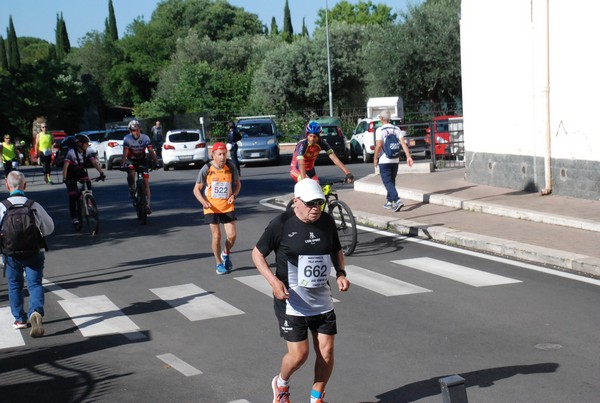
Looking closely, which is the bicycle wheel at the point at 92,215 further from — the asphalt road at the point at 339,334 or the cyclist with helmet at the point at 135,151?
the asphalt road at the point at 339,334

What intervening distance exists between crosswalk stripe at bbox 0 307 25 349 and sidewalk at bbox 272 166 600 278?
21.5 feet

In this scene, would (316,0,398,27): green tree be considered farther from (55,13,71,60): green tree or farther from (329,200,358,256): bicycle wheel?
(329,200,358,256): bicycle wheel

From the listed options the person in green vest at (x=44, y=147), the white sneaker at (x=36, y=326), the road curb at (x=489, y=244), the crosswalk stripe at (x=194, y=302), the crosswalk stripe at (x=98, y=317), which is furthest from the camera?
the person in green vest at (x=44, y=147)

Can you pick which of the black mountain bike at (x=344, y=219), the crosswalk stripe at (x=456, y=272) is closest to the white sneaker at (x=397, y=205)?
the black mountain bike at (x=344, y=219)

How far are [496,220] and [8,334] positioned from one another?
8783 millimetres

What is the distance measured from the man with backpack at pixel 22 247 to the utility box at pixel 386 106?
34473 mm

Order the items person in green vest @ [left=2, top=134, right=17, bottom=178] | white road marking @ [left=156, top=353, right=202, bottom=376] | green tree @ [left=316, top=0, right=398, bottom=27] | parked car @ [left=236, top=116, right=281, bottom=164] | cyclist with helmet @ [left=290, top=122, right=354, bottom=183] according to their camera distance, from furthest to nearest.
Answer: green tree @ [left=316, top=0, right=398, bottom=27] → parked car @ [left=236, top=116, right=281, bottom=164] → person in green vest @ [left=2, top=134, right=17, bottom=178] → cyclist with helmet @ [left=290, top=122, right=354, bottom=183] → white road marking @ [left=156, top=353, right=202, bottom=376]

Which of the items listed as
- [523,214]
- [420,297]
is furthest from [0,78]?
[420,297]

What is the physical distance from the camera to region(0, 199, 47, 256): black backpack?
905cm

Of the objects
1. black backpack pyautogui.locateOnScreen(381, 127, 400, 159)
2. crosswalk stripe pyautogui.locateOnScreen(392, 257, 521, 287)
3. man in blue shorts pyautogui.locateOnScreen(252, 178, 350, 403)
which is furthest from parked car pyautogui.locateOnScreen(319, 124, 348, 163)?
man in blue shorts pyautogui.locateOnScreen(252, 178, 350, 403)

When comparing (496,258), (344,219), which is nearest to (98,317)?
(344,219)

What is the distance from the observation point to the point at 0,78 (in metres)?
55.2

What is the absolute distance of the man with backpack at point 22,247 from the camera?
9055 mm

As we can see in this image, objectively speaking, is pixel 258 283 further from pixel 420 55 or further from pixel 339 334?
pixel 420 55
